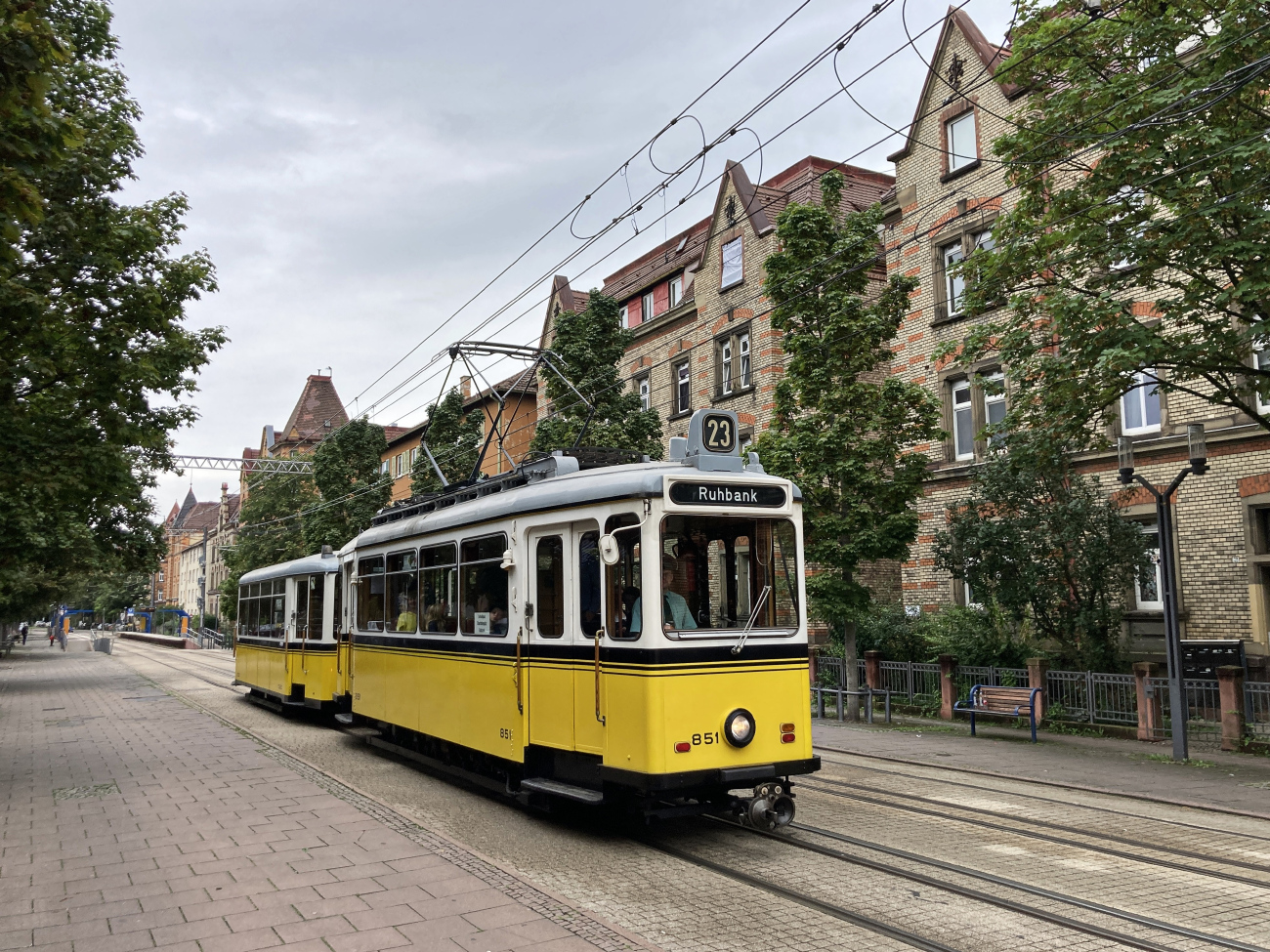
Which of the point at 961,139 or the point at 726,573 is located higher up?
the point at 961,139

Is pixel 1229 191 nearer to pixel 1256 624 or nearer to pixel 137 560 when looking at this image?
pixel 1256 624

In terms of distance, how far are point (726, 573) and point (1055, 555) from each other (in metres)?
10.5

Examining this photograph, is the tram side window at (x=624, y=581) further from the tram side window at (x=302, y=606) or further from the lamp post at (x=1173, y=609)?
the tram side window at (x=302, y=606)

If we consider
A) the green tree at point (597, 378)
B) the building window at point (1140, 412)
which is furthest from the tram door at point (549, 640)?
the green tree at point (597, 378)

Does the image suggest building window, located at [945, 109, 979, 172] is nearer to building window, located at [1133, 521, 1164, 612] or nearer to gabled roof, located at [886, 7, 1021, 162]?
gabled roof, located at [886, 7, 1021, 162]

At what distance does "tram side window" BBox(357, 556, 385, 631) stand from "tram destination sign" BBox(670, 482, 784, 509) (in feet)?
21.0

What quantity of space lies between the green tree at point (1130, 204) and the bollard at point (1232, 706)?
3.46 meters

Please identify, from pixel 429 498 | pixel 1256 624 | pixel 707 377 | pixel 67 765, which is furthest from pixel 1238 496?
pixel 67 765

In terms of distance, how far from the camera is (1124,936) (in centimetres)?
568

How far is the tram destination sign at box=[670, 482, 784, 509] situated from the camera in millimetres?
7941

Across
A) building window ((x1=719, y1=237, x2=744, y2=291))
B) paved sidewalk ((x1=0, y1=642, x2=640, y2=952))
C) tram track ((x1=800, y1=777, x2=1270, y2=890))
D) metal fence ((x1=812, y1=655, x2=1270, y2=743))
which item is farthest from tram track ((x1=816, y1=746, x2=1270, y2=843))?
building window ((x1=719, y1=237, x2=744, y2=291))

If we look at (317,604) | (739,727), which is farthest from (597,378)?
(739,727)

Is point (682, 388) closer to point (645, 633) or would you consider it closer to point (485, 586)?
point (485, 586)

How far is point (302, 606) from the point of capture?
18.0 m
